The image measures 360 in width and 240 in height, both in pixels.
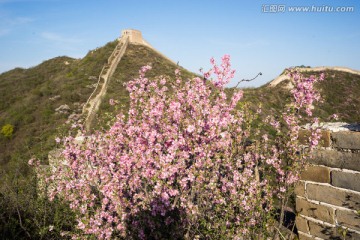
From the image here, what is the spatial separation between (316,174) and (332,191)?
30 centimetres

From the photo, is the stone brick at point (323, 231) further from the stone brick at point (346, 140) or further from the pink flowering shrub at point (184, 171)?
the stone brick at point (346, 140)

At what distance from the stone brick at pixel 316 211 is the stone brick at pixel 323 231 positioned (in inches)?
3.8

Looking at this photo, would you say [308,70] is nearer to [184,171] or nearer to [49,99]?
[49,99]

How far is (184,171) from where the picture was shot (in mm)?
4773

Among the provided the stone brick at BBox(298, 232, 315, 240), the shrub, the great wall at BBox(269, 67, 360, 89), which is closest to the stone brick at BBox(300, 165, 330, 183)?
the stone brick at BBox(298, 232, 315, 240)

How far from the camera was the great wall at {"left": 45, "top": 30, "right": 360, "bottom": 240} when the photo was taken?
314 centimetres

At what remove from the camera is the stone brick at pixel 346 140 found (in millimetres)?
3090

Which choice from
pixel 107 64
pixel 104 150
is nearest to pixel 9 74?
pixel 107 64

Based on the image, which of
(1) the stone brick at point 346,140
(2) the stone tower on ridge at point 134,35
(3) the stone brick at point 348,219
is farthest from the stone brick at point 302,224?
(2) the stone tower on ridge at point 134,35

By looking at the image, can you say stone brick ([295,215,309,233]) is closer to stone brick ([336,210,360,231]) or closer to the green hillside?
stone brick ([336,210,360,231])

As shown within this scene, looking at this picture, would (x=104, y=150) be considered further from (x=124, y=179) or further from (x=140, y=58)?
(x=140, y=58)

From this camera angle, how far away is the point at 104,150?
5957 mm

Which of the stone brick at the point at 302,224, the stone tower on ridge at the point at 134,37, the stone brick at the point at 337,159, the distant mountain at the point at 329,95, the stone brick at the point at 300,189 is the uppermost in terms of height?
the stone tower on ridge at the point at 134,37

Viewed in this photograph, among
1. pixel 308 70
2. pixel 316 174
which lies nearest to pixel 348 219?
pixel 316 174
